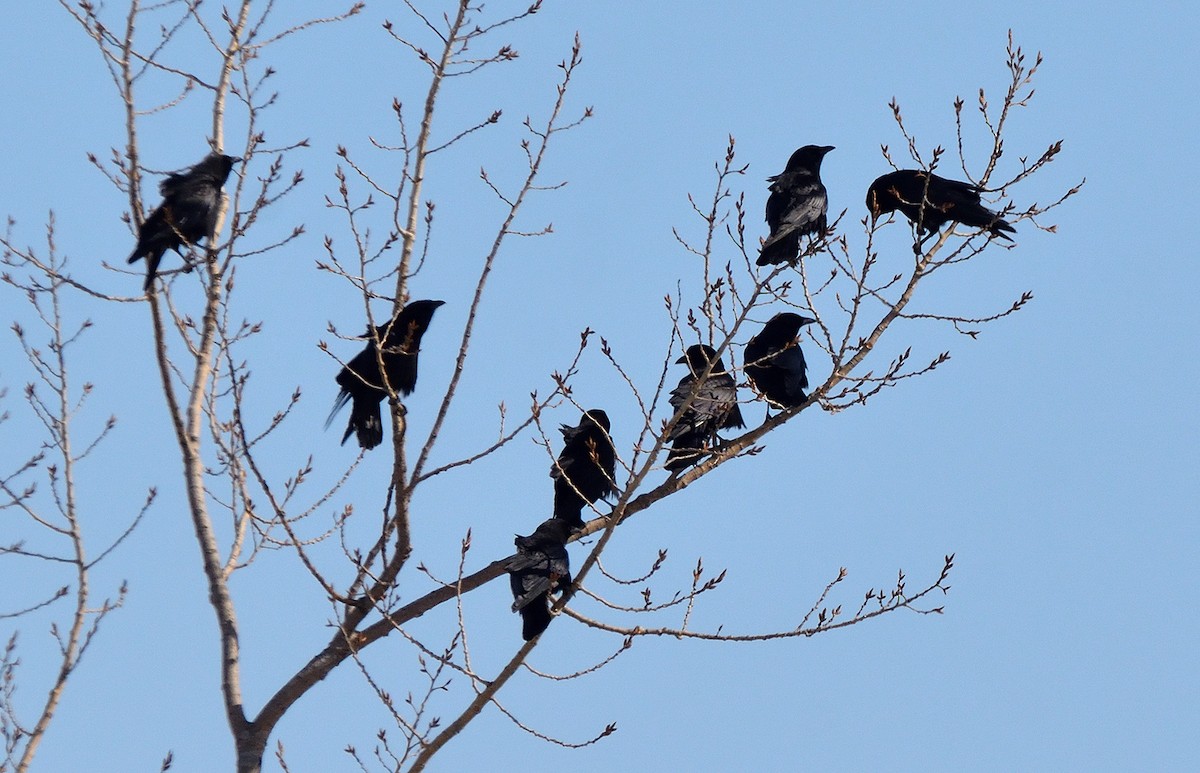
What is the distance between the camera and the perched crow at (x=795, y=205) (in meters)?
8.55

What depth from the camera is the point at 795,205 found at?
897 centimetres

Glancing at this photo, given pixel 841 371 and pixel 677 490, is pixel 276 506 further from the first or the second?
pixel 841 371

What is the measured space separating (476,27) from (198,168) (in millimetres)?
3184

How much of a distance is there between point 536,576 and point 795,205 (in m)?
3.62

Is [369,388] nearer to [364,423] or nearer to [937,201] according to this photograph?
[364,423]

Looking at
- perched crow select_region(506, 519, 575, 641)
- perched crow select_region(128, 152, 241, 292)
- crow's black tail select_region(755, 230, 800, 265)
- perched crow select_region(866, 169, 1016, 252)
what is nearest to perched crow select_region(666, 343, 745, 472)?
perched crow select_region(506, 519, 575, 641)

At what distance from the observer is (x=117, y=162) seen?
262 inches

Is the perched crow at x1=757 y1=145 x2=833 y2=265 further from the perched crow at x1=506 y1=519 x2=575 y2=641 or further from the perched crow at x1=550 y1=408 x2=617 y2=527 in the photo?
the perched crow at x1=506 y1=519 x2=575 y2=641

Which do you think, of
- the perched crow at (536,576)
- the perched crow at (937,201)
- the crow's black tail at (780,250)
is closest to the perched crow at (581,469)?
the perched crow at (536,576)

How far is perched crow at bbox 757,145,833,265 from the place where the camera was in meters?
8.55

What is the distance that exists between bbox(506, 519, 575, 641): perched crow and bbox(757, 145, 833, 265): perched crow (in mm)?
2517

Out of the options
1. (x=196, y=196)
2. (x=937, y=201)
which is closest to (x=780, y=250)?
(x=937, y=201)

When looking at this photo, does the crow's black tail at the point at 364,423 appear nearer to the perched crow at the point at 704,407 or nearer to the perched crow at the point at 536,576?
the perched crow at the point at 536,576

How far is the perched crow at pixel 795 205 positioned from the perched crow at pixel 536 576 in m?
2.52
